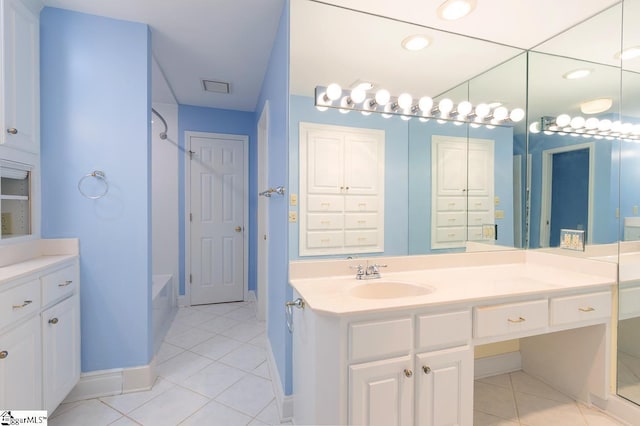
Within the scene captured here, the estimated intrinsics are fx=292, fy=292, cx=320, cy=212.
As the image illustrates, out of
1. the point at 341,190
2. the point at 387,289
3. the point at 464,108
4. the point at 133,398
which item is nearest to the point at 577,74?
the point at 464,108

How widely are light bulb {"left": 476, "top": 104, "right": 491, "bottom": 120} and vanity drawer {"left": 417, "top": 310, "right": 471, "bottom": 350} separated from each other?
1432mm

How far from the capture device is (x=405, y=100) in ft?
6.11

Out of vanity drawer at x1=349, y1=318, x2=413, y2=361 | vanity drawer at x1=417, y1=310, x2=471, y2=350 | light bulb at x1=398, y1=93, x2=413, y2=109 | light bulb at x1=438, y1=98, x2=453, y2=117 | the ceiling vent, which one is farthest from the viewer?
the ceiling vent

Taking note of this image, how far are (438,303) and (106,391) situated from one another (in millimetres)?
2140

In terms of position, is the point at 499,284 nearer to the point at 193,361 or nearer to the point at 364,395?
the point at 364,395

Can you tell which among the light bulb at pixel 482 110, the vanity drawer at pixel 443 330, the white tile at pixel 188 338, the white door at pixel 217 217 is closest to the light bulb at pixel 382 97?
the light bulb at pixel 482 110

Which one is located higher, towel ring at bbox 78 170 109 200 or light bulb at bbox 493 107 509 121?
light bulb at bbox 493 107 509 121

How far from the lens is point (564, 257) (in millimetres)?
1984

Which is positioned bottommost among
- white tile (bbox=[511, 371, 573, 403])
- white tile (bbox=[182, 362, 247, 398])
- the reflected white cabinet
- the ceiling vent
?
white tile (bbox=[511, 371, 573, 403])

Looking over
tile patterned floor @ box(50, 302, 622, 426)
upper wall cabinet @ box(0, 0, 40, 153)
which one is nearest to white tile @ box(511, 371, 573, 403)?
tile patterned floor @ box(50, 302, 622, 426)

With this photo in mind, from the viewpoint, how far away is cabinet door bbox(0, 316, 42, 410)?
123cm

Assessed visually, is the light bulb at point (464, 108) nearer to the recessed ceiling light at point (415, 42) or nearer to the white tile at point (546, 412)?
the recessed ceiling light at point (415, 42)

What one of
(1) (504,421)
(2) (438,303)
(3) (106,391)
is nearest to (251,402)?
(3) (106,391)

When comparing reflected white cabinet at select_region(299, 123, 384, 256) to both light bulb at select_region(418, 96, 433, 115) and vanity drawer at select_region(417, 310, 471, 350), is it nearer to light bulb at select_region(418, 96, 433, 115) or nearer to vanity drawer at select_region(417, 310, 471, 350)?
light bulb at select_region(418, 96, 433, 115)
